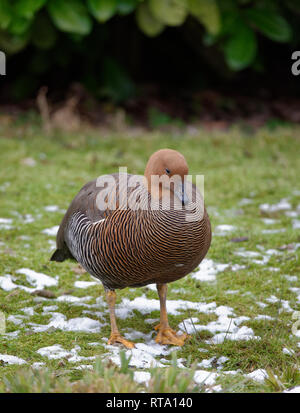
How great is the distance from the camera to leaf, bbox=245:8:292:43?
8.82m

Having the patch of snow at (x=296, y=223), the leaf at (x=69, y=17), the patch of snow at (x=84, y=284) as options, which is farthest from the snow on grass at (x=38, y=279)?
the leaf at (x=69, y=17)

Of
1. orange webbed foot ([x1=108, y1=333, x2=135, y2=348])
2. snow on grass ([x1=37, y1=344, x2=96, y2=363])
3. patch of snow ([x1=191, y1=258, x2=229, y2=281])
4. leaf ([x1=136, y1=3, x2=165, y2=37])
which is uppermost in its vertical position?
leaf ([x1=136, y1=3, x2=165, y2=37])

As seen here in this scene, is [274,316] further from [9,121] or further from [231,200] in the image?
[9,121]

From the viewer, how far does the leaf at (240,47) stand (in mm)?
8820

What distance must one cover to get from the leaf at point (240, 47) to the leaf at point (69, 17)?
89.6 inches

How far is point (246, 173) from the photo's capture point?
23.7 ft

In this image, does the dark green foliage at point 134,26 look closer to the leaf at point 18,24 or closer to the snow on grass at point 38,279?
the leaf at point 18,24

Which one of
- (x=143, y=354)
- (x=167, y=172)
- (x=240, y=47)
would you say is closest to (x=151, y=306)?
(x=143, y=354)

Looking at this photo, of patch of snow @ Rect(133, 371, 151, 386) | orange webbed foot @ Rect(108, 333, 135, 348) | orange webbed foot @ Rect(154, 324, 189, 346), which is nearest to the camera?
patch of snow @ Rect(133, 371, 151, 386)

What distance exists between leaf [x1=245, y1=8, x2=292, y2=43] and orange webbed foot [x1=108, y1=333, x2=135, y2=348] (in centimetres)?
651

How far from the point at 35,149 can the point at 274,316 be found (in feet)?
16.5

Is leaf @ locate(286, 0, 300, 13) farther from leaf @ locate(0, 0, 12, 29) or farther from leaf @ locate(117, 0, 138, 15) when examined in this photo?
leaf @ locate(0, 0, 12, 29)

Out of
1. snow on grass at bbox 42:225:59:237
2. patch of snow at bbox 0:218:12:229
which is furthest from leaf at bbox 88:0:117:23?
snow on grass at bbox 42:225:59:237

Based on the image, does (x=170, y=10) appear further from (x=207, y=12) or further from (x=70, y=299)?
(x=70, y=299)
